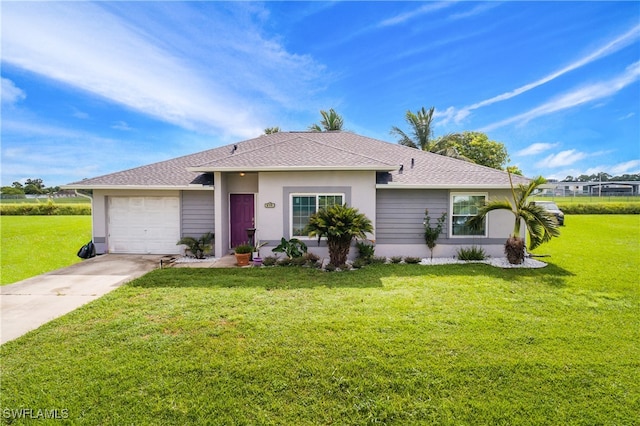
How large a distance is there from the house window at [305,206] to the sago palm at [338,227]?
3.36ft

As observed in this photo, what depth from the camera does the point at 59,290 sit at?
6.76 metres

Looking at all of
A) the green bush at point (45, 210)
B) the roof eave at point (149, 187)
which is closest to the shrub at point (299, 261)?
the roof eave at point (149, 187)

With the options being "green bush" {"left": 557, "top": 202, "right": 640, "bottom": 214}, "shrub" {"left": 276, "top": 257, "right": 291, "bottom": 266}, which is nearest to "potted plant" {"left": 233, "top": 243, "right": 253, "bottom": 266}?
"shrub" {"left": 276, "top": 257, "right": 291, "bottom": 266}

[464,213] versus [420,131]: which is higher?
[420,131]

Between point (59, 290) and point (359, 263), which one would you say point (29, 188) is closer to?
point (59, 290)

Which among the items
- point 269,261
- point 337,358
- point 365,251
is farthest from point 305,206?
point 337,358

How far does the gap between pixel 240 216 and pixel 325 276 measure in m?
5.05

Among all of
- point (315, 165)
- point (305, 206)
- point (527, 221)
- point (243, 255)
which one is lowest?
point (243, 255)

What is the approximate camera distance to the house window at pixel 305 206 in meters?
9.77

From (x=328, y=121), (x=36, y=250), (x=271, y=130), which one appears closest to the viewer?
(x=36, y=250)

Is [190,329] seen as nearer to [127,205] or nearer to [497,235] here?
[127,205]

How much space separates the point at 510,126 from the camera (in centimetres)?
2858

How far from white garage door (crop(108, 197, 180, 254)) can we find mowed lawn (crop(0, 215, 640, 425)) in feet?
15.8

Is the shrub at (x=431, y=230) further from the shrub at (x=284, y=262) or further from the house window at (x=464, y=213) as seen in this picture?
the shrub at (x=284, y=262)
